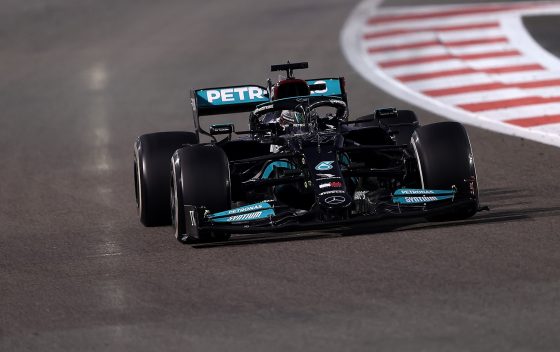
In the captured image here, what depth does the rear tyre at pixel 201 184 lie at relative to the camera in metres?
10.2

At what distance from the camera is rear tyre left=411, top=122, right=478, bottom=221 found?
1047 cm

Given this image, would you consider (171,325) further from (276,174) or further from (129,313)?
(276,174)

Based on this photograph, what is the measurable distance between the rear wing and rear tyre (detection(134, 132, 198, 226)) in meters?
1.05

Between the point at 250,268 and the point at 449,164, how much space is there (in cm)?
187

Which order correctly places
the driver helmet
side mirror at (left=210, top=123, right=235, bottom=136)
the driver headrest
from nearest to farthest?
side mirror at (left=210, top=123, right=235, bottom=136) → the driver helmet → the driver headrest

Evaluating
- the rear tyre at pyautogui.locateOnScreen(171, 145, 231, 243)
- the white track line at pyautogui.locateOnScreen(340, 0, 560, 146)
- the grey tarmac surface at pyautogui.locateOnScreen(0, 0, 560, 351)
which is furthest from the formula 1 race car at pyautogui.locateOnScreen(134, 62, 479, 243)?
the white track line at pyautogui.locateOnScreen(340, 0, 560, 146)

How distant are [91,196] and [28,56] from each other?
10.7m

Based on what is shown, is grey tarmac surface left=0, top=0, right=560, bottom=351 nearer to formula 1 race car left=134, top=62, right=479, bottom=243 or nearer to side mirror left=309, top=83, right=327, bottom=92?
formula 1 race car left=134, top=62, right=479, bottom=243

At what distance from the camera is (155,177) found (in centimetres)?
1129

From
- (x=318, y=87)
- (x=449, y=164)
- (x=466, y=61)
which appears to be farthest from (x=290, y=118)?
(x=466, y=61)

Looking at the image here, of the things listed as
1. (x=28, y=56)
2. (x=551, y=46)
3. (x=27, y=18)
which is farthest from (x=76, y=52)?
(x=551, y=46)

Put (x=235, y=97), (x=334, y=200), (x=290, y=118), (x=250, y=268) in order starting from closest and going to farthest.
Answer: (x=250, y=268)
(x=334, y=200)
(x=290, y=118)
(x=235, y=97)

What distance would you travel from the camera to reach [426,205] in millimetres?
10281

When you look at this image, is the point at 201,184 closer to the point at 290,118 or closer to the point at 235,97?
the point at 290,118
